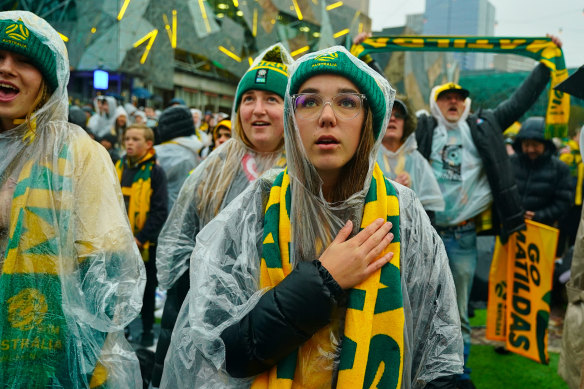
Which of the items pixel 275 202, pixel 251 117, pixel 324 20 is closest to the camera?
pixel 275 202

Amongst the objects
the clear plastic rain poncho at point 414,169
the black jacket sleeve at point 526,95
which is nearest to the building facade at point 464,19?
the black jacket sleeve at point 526,95

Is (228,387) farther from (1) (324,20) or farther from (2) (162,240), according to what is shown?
(1) (324,20)

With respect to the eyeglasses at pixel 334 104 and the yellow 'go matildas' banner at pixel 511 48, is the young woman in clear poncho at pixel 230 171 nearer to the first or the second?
the eyeglasses at pixel 334 104

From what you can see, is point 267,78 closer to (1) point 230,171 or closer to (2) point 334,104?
(1) point 230,171

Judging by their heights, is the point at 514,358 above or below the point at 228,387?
below

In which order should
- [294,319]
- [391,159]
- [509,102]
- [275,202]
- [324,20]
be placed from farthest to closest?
1. [324,20]
2. [509,102]
3. [391,159]
4. [275,202]
5. [294,319]

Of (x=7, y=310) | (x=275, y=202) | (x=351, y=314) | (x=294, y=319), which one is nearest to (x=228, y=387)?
(x=294, y=319)

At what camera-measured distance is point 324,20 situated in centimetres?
532

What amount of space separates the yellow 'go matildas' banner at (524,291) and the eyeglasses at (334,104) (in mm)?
2942

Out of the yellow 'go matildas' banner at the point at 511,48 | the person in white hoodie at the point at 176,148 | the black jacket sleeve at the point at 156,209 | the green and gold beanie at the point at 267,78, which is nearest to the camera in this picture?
the green and gold beanie at the point at 267,78

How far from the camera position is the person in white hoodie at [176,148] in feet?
15.7

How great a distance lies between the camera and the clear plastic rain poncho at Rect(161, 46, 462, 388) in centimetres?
140

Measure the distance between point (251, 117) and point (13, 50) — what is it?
1108 mm

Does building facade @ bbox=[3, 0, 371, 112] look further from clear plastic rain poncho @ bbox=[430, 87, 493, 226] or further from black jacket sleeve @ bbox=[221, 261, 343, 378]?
black jacket sleeve @ bbox=[221, 261, 343, 378]
